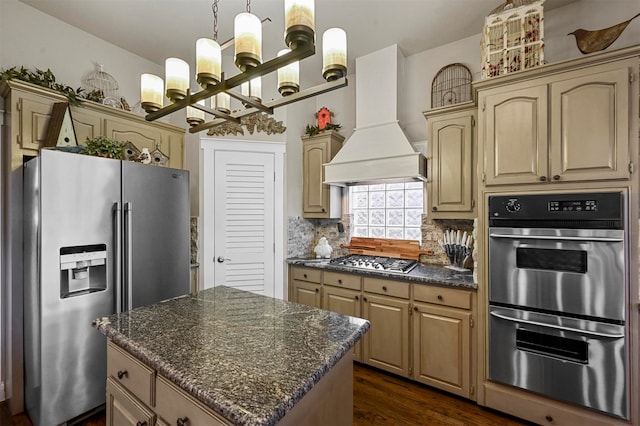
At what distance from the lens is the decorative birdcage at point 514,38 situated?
6.55 ft

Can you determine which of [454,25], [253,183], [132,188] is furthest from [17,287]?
[454,25]

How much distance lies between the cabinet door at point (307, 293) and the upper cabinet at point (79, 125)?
185cm

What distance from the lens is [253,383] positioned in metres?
0.88

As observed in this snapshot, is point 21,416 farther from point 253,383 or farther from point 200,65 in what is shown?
point 200,65

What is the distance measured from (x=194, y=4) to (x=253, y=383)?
2.75m

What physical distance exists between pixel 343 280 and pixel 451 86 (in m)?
2.23

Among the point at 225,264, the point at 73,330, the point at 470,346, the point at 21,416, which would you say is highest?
the point at 225,264

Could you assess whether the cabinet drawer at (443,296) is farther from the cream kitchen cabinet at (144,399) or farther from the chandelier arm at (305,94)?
the cream kitchen cabinet at (144,399)

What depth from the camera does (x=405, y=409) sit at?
7.02 feet

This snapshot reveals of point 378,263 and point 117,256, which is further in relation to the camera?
point 378,263

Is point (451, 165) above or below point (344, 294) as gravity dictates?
above

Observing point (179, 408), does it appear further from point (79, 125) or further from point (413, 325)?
point (79, 125)

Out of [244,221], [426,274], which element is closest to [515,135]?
[426,274]

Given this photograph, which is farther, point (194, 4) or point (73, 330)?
point (194, 4)
